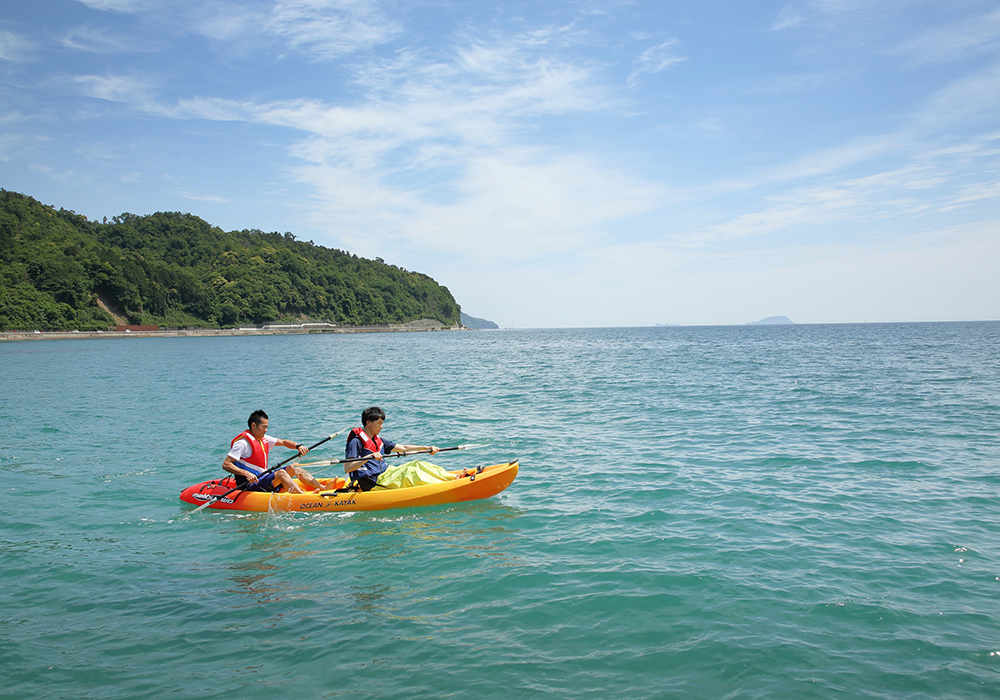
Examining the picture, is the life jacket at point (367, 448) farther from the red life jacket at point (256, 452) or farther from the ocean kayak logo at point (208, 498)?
the ocean kayak logo at point (208, 498)

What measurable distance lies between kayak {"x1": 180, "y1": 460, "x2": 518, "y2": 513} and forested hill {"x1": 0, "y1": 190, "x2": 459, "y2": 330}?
108012mm

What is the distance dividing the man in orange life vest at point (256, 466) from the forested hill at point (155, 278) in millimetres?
108110

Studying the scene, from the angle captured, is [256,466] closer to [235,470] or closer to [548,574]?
[235,470]

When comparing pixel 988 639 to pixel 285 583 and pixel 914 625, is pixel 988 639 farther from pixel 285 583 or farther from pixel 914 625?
pixel 285 583

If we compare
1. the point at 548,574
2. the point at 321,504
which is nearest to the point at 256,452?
the point at 321,504

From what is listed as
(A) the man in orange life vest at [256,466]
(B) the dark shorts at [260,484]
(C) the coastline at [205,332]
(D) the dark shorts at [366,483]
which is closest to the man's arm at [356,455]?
(D) the dark shorts at [366,483]

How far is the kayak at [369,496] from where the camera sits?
10.4 metres

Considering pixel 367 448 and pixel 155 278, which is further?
pixel 155 278

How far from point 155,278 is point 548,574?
141 m

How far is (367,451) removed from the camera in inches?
420

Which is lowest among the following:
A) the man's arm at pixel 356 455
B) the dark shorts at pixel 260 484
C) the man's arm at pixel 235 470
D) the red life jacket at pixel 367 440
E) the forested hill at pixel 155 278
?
the dark shorts at pixel 260 484

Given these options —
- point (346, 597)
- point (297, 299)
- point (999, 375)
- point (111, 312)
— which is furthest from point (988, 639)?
point (297, 299)

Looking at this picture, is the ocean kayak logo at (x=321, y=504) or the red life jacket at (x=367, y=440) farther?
the red life jacket at (x=367, y=440)

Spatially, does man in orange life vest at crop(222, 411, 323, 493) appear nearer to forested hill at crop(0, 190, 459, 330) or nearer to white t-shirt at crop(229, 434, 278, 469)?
white t-shirt at crop(229, 434, 278, 469)
